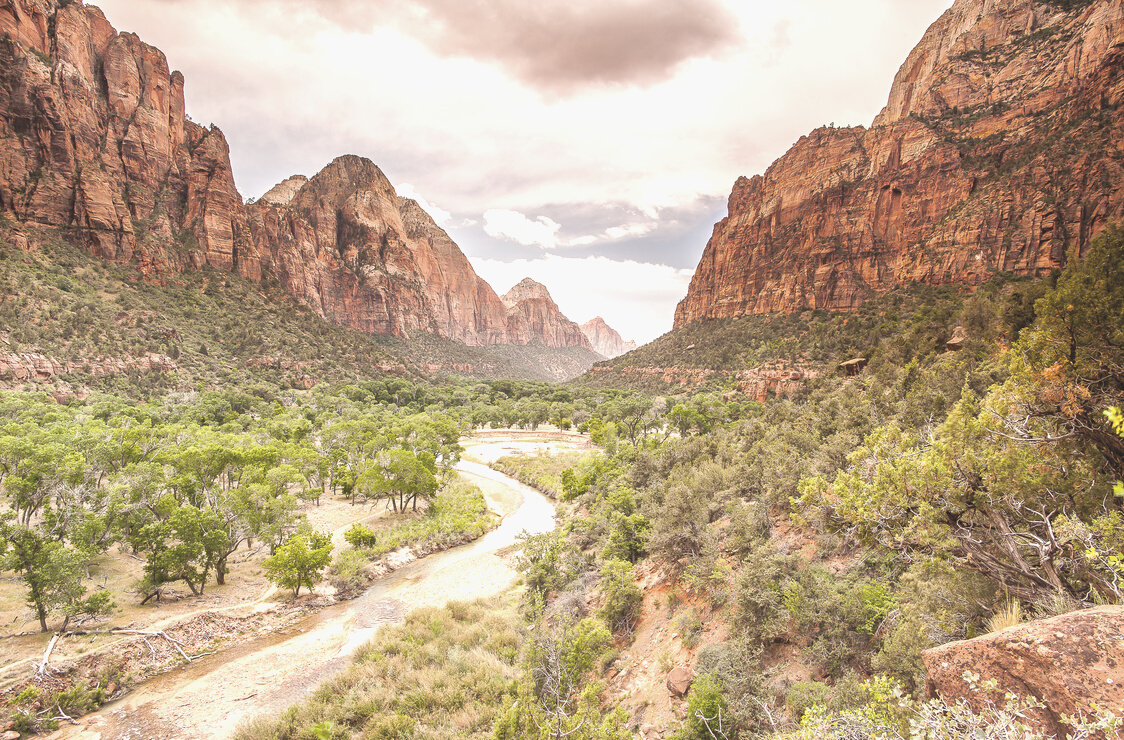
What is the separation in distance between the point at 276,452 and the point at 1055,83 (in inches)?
3945

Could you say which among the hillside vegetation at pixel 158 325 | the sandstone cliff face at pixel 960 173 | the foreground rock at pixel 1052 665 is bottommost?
the foreground rock at pixel 1052 665

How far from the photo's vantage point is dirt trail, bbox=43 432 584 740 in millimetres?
12594

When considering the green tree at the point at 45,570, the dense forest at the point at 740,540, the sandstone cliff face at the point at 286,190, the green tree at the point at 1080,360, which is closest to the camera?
the green tree at the point at 1080,360

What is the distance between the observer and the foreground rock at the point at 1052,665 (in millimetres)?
3396

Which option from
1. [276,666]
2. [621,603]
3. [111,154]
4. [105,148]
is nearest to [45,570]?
[276,666]

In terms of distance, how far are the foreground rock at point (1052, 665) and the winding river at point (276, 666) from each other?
17600mm

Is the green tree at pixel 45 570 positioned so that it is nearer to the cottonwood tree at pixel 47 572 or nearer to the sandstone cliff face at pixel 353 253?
the cottonwood tree at pixel 47 572

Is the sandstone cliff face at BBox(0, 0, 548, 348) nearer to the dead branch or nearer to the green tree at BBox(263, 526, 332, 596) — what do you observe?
the green tree at BBox(263, 526, 332, 596)

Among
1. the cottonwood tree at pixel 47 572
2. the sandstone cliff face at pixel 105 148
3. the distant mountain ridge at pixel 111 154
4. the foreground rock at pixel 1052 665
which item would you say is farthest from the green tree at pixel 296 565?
the sandstone cliff face at pixel 105 148

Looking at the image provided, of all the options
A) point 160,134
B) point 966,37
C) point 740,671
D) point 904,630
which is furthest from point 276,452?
point 966,37

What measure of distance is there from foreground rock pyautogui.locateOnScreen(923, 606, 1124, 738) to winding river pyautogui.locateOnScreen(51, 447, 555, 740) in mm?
17600

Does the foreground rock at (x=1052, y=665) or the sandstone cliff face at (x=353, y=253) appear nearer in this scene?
the foreground rock at (x=1052, y=665)

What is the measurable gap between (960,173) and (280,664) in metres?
97.7

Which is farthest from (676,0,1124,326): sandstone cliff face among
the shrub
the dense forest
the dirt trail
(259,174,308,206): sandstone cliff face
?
(259,174,308,206): sandstone cliff face
